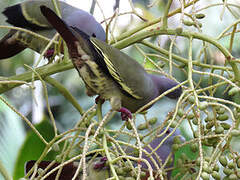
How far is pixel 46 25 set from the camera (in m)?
1.43

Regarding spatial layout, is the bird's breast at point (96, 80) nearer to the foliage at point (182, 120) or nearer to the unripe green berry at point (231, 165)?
the foliage at point (182, 120)

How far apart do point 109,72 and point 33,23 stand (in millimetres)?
565

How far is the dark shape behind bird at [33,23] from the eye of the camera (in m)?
1.30

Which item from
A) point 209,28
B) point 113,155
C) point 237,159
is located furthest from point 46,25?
point 209,28

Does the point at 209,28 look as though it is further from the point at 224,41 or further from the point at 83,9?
the point at 83,9

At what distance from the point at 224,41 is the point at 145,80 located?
198 centimetres

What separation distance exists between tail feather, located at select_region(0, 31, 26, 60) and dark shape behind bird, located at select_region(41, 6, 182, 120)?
0.42 m

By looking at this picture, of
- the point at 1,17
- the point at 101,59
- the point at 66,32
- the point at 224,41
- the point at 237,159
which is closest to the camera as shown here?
the point at 237,159

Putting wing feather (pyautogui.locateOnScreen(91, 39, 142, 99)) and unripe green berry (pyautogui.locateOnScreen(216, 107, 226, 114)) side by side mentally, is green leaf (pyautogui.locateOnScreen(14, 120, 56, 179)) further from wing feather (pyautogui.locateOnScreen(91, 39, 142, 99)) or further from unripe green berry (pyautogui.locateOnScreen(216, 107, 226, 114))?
unripe green berry (pyautogui.locateOnScreen(216, 107, 226, 114))

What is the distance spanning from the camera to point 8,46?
1.36 meters

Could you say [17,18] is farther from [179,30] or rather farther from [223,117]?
[223,117]

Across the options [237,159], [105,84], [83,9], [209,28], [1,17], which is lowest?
[209,28]

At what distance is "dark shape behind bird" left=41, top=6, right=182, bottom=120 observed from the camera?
3.04ft

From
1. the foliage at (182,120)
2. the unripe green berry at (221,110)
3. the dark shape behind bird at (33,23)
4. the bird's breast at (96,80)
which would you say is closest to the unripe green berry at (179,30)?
the foliage at (182,120)
